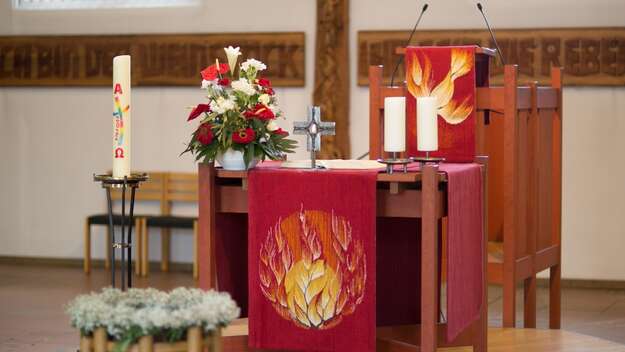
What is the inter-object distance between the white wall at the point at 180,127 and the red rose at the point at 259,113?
4.04 m

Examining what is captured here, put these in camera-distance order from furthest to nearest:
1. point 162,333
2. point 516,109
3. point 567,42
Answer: point 567,42 → point 516,109 → point 162,333

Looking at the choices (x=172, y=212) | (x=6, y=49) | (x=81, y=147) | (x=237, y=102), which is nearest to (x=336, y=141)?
(x=172, y=212)

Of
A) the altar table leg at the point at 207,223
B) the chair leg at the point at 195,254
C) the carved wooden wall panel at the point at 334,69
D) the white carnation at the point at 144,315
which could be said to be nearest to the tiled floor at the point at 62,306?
the chair leg at the point at 195,254

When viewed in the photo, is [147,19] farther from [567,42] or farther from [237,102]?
[237,102]

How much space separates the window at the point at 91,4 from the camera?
8898 millimetres

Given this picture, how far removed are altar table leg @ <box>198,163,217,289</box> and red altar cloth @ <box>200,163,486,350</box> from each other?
31mm

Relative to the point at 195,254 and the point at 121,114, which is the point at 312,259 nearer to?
the point at 121,114

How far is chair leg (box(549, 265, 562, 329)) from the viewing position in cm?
629

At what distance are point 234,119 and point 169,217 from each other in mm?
4484

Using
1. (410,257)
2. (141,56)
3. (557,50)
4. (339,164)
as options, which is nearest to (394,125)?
(339,164)

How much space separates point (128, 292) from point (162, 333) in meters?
0.24

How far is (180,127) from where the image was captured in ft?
29.4

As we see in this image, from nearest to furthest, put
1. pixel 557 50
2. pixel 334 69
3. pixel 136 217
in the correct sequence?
pixel 557 50 → pixel 334 69 → pixel 136 217

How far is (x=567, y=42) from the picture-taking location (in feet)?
26.4
